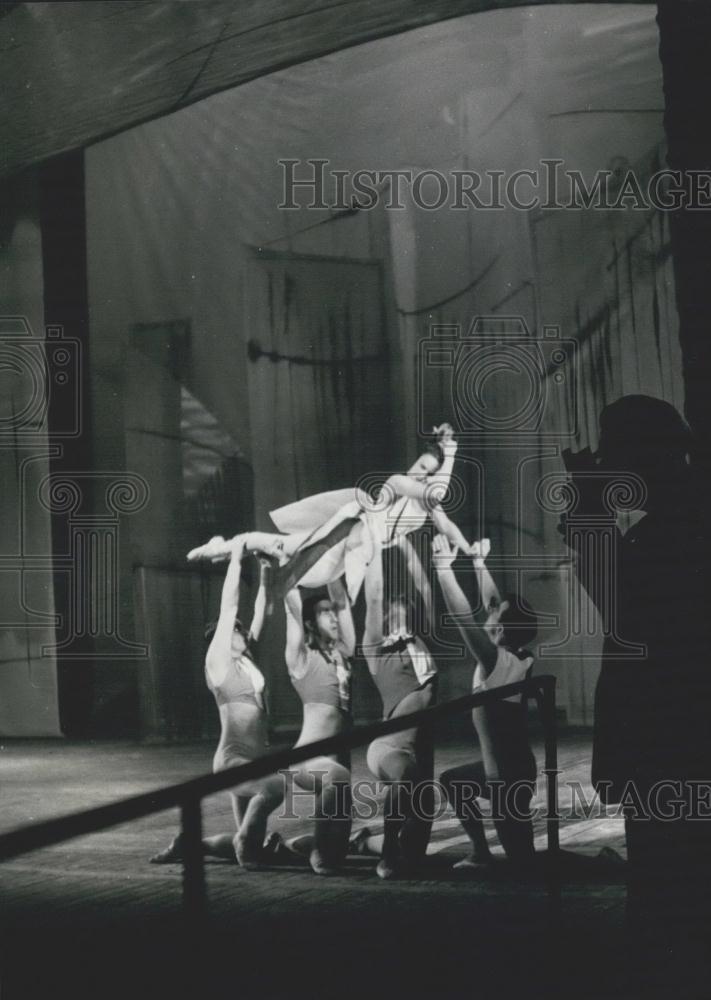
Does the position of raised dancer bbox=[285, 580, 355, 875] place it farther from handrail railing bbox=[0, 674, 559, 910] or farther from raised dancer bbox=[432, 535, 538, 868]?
handrail railing bbox=[0, 674, 559, 910]

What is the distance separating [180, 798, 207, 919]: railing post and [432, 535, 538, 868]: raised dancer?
2.52 metres

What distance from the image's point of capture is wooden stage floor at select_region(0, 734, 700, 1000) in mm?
3408

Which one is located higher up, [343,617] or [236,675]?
[343,617]

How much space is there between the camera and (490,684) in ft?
13.8

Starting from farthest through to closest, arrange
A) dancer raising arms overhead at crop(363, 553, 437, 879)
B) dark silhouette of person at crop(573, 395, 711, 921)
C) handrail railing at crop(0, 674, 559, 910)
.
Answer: dancer raising arms overhead at crop(363, 553, 437, 879)
dark silhouette of person at crop(573, 395, 711, 921)
handrail railing at crop(0, 674, 559, 910)

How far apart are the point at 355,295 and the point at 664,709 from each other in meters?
2.18

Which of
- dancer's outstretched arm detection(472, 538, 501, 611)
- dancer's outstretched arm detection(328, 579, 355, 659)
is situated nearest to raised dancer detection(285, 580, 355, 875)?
dancer's outstretched arm detection(328, 579, 355, 659)

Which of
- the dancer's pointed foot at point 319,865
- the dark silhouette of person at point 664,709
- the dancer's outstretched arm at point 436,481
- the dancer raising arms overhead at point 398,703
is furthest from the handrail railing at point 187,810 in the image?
the dancer's pointed foot at point 319,865

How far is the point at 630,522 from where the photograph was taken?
3.98m

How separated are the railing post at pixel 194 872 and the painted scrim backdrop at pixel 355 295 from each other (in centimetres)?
257

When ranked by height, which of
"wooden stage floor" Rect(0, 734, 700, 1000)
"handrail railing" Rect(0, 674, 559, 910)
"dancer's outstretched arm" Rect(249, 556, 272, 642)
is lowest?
"wooden stage floor" Rect(0, 734, 700, 1000)

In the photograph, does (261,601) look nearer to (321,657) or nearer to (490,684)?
(321,657)

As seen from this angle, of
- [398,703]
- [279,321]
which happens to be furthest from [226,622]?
[279,321]

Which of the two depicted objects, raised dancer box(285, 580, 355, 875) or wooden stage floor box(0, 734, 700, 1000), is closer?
wooden stage floor box(0, 734, 700, 1000)
